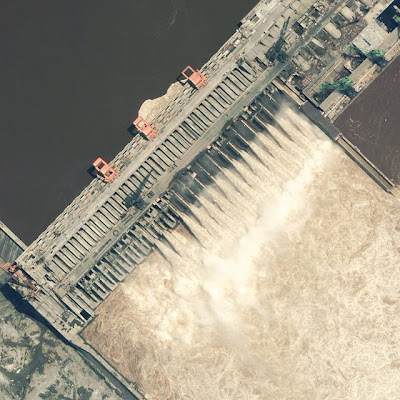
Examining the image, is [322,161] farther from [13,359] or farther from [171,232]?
[13,359]

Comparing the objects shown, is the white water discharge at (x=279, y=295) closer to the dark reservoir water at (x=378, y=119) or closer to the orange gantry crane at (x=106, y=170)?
the dark reservoir water at (x=378, y=119)

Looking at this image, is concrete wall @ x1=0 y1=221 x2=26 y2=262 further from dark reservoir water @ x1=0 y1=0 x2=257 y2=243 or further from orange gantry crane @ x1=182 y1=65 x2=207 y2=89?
orange gantry crane @ x1=182 y1=65 x2=207 y2=89

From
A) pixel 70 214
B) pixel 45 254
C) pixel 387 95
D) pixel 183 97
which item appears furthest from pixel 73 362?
pixel 387 95

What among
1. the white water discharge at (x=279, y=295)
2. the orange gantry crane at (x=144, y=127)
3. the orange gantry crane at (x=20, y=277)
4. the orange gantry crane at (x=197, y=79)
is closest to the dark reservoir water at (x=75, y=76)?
the orange gantry crane at (x=144, y=127)

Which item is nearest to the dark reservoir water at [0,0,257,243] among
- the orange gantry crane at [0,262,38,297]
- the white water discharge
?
the orange gantry crane at [0,262,38,297]

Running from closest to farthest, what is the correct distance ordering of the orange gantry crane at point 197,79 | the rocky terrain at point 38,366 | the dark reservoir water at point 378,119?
the orange gantry crane at point 197,79, the dark reservoir water at point 378,119, the rocky terrain at point 38,366
